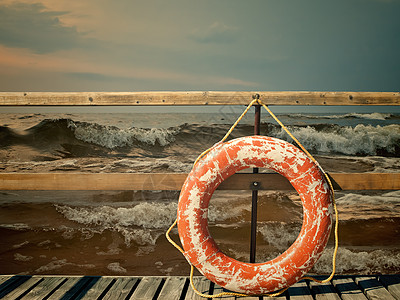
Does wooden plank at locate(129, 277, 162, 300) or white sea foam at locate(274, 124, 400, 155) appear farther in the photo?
white sea foam at locate(274, 124, 400, 155)

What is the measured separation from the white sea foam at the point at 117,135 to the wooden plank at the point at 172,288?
1000 cm

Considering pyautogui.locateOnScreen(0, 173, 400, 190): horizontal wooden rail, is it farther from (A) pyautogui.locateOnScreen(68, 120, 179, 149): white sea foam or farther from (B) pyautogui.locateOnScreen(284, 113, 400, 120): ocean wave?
(B) pyautogui.locateOnScreen(284, 113, 400, 120): ocean wave

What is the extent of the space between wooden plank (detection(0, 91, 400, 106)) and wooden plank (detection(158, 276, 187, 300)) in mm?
1020

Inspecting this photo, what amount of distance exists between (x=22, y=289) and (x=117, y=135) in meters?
10.4

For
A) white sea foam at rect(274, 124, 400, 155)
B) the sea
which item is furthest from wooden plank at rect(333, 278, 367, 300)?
white sea foam at rect(274, 124, 400, 155)

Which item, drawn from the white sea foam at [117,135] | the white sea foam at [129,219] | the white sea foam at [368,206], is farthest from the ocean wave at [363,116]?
the white sea foam at [129,219]

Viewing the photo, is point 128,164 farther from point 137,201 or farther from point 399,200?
point 399,200

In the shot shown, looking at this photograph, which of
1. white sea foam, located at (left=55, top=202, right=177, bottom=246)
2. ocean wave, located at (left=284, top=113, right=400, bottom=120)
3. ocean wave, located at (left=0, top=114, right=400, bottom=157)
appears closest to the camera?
white sea foam, located at (left=55, top=202, right=177, bottom=246)

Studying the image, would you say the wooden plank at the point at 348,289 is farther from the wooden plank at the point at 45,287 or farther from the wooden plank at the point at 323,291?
the wooden plank at the point at 45,287

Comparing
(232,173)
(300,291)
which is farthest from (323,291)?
(232,173)

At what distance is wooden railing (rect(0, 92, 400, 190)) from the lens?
1.57 metres

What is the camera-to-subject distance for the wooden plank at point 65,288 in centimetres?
143

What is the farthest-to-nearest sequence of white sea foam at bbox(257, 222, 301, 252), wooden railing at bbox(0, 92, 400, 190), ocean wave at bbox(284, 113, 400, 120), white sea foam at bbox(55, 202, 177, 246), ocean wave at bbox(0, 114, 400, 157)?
1. ocean wave at bbox(284, 113, 400, 120)
2. ocean wave at bbox(0, 114, 400, 157)
3. white sea foam at bbox(55, 202, 177, 246)
4. white sea foam at bbox(257, 222, 301, 252)
5. wooden railing at bbox(0, 92, 400, 190)

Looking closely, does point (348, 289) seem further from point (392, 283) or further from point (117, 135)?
point (117, 135)
